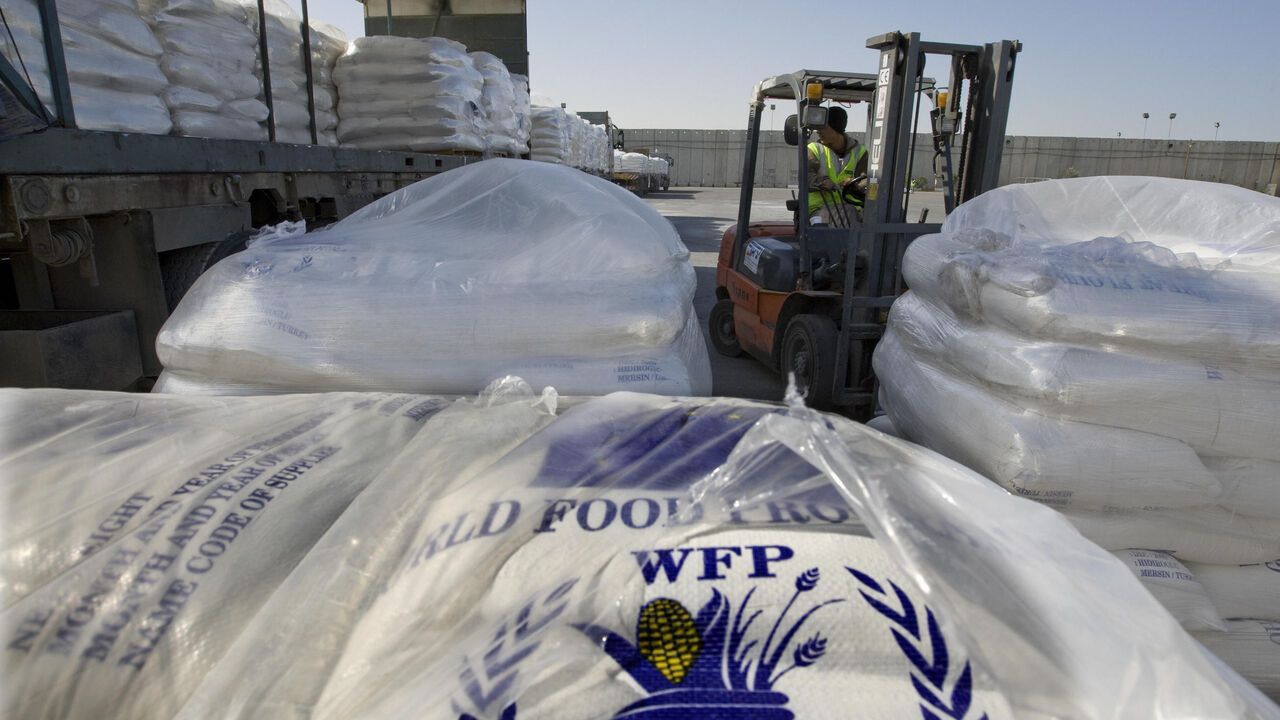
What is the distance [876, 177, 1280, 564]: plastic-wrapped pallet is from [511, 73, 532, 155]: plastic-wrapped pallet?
5.42 meters

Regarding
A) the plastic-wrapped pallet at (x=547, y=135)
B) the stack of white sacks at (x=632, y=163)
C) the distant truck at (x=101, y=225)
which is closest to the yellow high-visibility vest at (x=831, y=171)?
the distant truck at (x=101, y=225)

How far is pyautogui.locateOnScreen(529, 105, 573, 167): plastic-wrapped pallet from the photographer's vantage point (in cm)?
1078

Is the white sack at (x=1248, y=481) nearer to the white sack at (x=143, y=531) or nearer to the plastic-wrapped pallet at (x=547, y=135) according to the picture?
the white sack at (x=143, y=531)

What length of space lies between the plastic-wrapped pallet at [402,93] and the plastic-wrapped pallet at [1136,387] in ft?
12.8

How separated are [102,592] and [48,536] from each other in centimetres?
16

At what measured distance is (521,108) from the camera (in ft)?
21.7

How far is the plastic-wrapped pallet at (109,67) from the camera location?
2.24 meters

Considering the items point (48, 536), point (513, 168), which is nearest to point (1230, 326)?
point (513, 168)

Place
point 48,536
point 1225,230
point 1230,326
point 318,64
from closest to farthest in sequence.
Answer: point 48,536 < point 1230,326 < point 1225,230 < point 318,64

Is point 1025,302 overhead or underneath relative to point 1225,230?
underneath

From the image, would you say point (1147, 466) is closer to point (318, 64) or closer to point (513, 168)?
point (513, 168)

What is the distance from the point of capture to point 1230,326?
1.46m

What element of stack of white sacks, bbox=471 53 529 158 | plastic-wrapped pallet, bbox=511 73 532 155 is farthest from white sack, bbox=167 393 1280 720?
plastic-wrapped pallet, bbox=511 73 532 155

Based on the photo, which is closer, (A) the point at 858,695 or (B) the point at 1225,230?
(A) the point at 858,695
